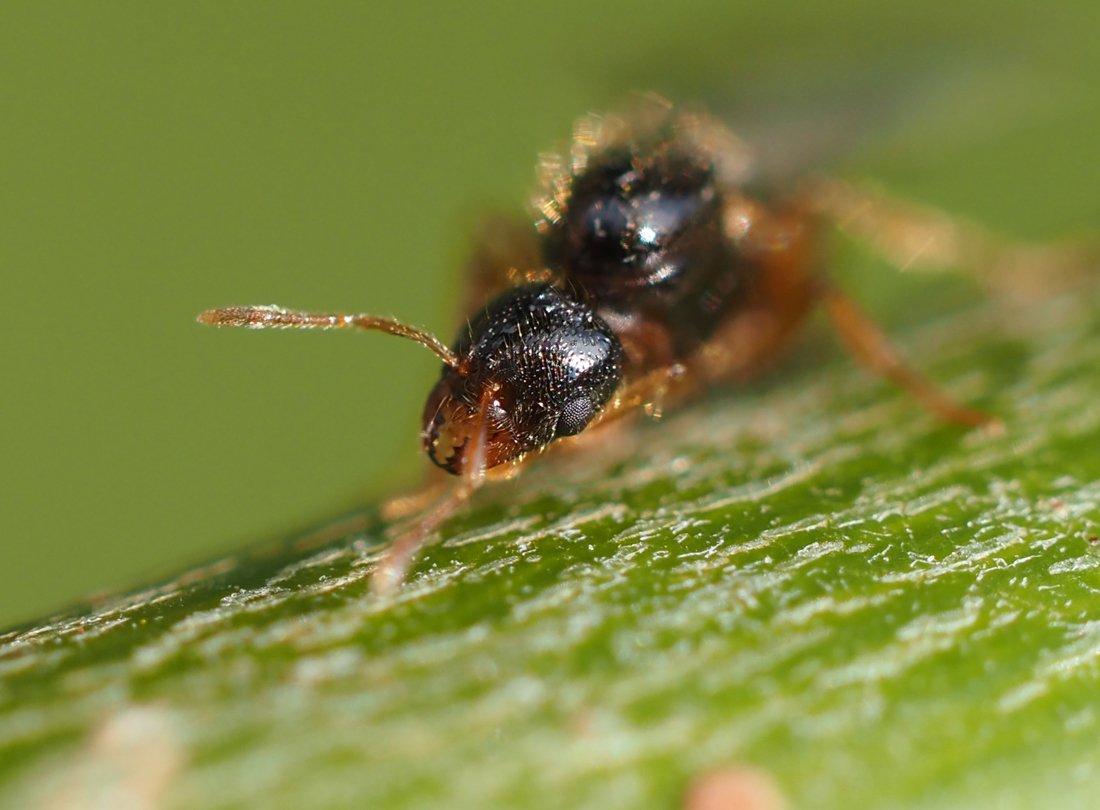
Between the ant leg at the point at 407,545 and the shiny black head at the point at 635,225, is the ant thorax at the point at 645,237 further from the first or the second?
the ant leg at the point at 407,545

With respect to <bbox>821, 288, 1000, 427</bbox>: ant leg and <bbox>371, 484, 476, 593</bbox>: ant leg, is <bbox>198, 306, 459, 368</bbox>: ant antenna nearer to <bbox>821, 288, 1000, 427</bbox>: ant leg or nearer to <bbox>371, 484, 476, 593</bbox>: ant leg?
<bbox>371, 484, 476, 593</bbox>: ant leg

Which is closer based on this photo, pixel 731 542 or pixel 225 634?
pixel 225 634

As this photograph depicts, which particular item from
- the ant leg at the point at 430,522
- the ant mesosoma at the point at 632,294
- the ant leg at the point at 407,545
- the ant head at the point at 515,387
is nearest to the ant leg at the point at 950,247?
the ant mesosoma at the point at 632,294

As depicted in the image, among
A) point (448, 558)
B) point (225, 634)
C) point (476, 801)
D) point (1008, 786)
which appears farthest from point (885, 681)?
point (225, 634)

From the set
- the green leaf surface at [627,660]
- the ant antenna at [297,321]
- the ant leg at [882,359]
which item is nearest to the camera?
the green leaf surface at [627,660]

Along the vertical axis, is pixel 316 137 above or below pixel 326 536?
above

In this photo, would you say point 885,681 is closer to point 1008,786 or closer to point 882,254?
point 1008,786

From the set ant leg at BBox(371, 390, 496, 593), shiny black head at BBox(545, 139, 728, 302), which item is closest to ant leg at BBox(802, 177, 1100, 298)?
shiny black head at BBox(545, 139, 728, 302)
